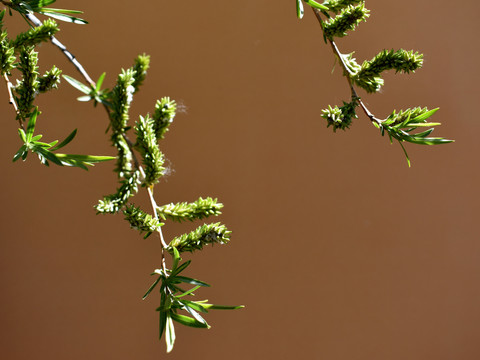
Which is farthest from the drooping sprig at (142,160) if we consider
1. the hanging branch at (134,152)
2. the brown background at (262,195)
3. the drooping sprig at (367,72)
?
the brown background at (262,195)

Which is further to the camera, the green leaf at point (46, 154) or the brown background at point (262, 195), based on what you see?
the brown background at point (262, 195)

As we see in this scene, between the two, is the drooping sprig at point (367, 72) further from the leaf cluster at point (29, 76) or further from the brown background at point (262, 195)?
the brown background at point (262, 195)

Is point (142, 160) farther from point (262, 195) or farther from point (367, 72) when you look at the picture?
point (262, 195)

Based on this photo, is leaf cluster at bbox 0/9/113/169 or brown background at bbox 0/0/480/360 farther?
brown background at bbox 0/0/480/360

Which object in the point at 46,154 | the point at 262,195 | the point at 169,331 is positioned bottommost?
the point at 169,331

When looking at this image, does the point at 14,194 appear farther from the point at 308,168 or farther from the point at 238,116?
the point at 308,168

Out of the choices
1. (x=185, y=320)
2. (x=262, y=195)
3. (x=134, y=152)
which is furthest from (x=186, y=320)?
(x=262, y=195)

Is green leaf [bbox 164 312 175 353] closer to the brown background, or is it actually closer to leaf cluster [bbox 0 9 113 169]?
leaf cluster [bbox 0 9 113 169]

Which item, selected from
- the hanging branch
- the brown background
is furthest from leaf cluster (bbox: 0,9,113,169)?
the brown background
